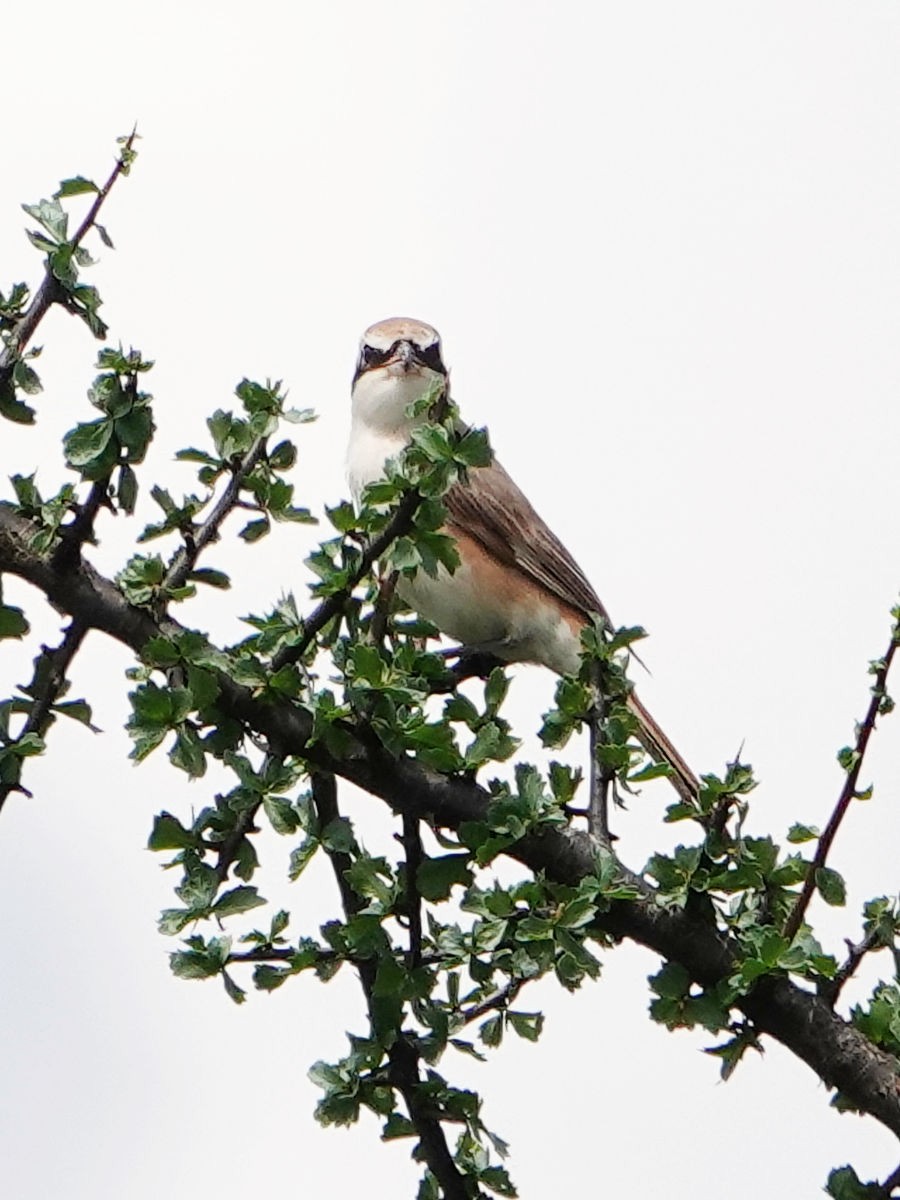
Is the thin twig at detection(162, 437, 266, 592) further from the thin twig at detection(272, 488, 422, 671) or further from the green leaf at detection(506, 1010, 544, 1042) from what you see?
the green leaf at detection(506, 1010, 544, 1042)

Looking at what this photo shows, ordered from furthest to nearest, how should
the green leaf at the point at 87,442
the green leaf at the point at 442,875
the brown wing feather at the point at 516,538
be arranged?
the brown wing feather at the point at 516,538
the green leaf at the point at 442,875
the green leaf at the point at 87,442

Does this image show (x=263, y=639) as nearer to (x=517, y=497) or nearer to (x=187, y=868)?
(x=187, y=868)

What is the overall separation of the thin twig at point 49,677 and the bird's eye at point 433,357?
4556 mm

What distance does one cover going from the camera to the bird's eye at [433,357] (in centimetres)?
798

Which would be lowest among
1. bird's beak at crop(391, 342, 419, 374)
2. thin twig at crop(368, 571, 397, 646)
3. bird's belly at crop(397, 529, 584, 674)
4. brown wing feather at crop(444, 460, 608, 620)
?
thin twig at crop(368, 571, 397, 646)

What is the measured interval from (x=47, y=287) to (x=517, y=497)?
4777 mm

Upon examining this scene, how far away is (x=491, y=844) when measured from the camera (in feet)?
11.9

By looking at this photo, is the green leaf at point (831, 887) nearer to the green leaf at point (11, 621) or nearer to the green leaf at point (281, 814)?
the green leaf at point (281, 814)

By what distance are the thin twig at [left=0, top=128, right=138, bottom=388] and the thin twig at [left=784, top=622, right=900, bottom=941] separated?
1849 millimetres

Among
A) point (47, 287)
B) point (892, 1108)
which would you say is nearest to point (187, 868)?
point (47, 287)

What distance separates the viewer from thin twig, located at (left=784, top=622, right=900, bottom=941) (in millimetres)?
3480

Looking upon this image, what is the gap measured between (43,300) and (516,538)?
4.43m

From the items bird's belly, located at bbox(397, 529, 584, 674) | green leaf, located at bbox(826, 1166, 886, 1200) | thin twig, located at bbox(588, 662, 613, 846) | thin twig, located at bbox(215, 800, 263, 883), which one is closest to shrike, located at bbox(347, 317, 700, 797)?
bird's belly, located at bbox(397, 529, 584, 674)

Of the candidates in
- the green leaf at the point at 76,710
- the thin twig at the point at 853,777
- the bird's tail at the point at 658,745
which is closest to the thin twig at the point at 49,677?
the green leaf at the point at 76,710
